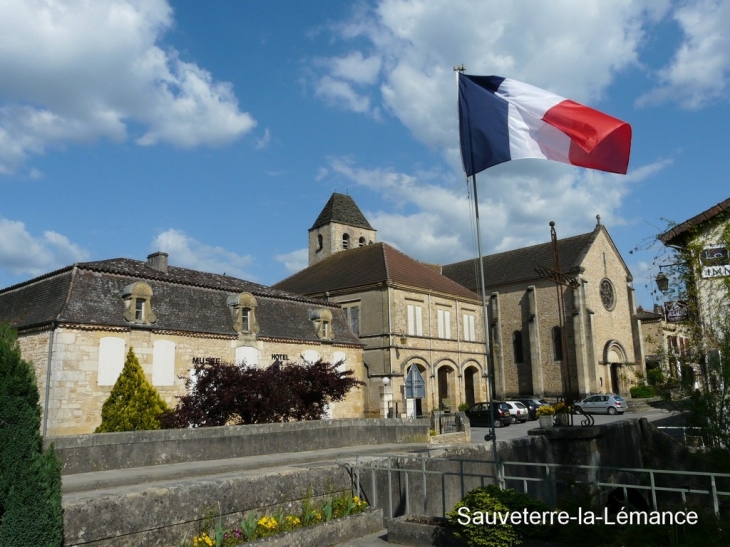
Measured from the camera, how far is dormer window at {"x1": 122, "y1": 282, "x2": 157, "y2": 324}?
21.6 m

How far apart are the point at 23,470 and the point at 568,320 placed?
43.2 metres

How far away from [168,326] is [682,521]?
19722 millimetres

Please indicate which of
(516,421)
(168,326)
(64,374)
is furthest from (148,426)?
(516,421)

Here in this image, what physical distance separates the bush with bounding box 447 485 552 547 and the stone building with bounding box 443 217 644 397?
38544 mm

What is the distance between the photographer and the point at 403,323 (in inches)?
1383

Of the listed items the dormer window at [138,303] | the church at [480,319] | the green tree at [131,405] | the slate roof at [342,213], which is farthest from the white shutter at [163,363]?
the slate roof at [342,213]

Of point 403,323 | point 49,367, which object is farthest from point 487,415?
point 49,367

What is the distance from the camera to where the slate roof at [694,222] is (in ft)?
51.3

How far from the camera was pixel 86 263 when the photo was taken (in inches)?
862

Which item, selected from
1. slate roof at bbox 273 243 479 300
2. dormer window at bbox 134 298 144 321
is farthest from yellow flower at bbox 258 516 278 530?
slate roof at bbox 273 243 479 300

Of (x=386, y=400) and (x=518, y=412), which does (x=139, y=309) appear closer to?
(x=386, y=400)

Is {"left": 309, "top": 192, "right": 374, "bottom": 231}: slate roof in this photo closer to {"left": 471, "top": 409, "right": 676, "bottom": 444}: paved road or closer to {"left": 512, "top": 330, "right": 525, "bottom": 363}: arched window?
{"left": 512, "top": 330, "right": 525, "bottom": 363}: arched window

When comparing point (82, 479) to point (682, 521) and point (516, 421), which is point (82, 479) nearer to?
point (682, 521)

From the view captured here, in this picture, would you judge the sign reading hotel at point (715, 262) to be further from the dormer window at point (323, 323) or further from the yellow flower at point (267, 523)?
the dormer window at point (323, 323)
